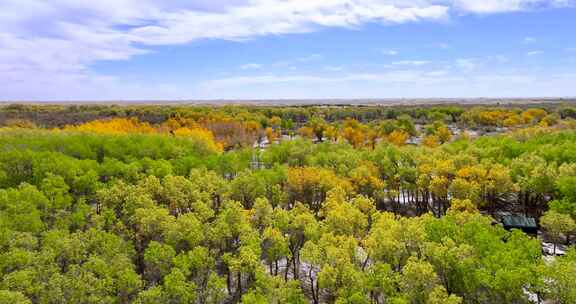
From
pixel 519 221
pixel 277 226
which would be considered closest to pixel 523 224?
pixel 519 221

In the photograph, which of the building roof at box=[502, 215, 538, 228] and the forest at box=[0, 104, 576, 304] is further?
the building roof at box=[502, 215, 538, 228]

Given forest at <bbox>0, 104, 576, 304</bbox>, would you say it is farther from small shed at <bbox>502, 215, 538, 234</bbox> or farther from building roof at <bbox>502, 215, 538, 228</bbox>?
building roof at <bbox>502, 215, 538, 228</bbox>

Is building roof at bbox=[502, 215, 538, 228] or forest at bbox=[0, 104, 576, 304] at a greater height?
forest at bbox=[0, 104, 576, 304]

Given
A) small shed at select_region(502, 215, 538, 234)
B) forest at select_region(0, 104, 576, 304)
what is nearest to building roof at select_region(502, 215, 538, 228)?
small shed at select_region(502, 215, 538, 234)

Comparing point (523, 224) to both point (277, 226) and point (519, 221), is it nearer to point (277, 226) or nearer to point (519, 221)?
point (519, 221)

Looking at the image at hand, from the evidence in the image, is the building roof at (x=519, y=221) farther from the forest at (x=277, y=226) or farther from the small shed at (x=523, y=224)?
the forest at (x=277, y=226)

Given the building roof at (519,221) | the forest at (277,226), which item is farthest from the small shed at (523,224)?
the forest at (277,226)

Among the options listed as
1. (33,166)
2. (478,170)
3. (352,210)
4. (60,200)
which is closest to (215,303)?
(352,210)
